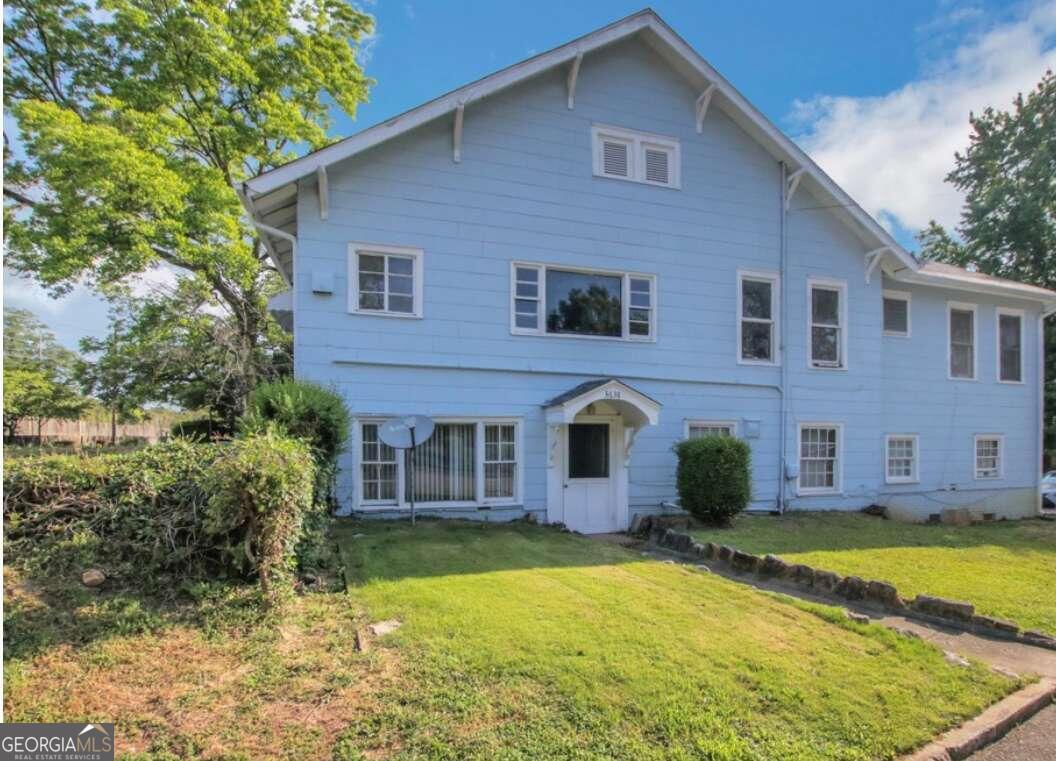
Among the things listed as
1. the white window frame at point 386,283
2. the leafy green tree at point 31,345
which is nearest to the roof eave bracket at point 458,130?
the white window frame at point 386,283

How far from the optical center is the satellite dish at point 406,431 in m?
8.93

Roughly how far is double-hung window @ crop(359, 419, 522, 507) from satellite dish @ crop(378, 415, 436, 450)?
1.55 ft

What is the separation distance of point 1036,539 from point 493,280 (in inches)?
A: 441

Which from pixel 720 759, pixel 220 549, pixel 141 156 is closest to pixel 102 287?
pixel 141 156

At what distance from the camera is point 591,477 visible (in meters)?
10.8

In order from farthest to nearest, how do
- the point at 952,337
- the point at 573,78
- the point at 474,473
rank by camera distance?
the point at 952,337
the point at 573,78
the point at 474,473

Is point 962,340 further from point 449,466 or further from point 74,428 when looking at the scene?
point 74,428

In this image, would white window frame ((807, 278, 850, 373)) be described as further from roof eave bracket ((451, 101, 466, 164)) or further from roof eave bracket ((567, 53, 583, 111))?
roof eave bracket ((451, 101, 466, 164))

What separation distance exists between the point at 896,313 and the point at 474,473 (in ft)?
36.8

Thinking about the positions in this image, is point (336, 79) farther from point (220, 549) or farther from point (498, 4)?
point (220, 549)

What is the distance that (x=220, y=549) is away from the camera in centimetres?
536

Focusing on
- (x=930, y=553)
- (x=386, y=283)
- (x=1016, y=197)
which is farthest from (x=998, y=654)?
(x=1016, y=197)

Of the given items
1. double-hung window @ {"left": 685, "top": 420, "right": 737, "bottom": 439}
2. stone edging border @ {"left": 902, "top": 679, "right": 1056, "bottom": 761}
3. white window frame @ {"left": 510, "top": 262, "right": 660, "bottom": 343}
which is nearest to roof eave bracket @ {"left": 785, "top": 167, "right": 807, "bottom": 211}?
white window frame @ {"left": 510, "top": 262, "right": 660, "bottom": 343}

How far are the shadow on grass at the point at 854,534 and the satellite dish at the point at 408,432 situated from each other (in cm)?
483
